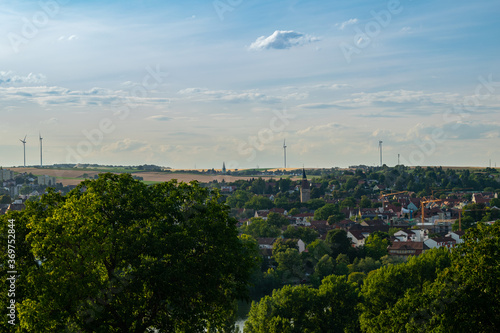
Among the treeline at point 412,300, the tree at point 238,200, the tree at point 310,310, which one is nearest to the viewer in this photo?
the treeline at point 412,300

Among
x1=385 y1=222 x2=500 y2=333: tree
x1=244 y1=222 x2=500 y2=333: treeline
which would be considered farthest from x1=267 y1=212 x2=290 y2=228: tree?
x1=385 y1=222 x2=500 y2=333: tree

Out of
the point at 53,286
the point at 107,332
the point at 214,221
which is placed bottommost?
the point at 107,332

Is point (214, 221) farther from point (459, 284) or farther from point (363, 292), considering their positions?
point (363, 292)

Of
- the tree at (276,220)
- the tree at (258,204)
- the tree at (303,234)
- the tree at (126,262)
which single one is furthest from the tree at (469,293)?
the tree at (258,204)

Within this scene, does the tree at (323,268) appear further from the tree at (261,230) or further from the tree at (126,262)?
the tree at (126,262)

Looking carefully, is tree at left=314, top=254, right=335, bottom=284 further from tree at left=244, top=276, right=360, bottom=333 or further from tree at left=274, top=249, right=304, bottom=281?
tree at left=244, top=276, right=360, bottom=333

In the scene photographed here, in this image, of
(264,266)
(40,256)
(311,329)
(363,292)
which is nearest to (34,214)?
(40,256)

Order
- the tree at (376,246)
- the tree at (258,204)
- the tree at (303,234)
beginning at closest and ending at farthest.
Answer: the tree at (376,246) → the tree at (303,234) → the tree at (258,204)

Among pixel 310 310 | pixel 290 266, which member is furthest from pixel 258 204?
pixel 310 310
